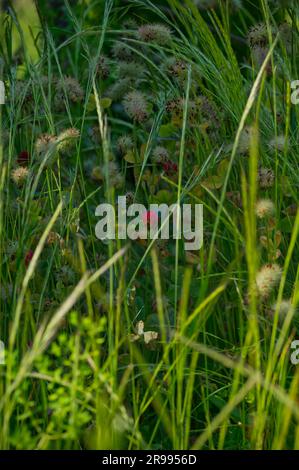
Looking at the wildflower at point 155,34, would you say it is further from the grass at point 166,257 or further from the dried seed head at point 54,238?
the dried seed head at point 54,238

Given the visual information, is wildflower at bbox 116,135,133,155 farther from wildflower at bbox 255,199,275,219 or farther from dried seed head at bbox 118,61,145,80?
wildflower at bbox 255,199,275,219

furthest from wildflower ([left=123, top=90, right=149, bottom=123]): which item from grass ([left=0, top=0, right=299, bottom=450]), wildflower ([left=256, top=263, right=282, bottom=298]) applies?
wildflower ([left=256, top=263, right=282, bottom=298])

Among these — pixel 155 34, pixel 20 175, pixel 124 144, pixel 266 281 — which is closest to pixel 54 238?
pixel 20 175

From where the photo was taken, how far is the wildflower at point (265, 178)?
80.0 inches

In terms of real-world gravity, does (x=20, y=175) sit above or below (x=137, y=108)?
below

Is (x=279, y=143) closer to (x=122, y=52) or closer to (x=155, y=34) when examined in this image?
(x=155, y=34)

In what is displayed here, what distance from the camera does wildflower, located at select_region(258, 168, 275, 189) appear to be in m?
2.03

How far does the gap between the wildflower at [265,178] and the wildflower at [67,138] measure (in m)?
0.39

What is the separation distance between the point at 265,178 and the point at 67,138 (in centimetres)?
41

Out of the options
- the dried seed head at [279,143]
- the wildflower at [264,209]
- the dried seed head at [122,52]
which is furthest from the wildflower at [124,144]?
the wildflower at [264,209]

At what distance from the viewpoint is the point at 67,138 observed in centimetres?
204

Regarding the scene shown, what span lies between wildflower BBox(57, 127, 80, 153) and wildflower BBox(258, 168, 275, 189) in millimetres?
389
